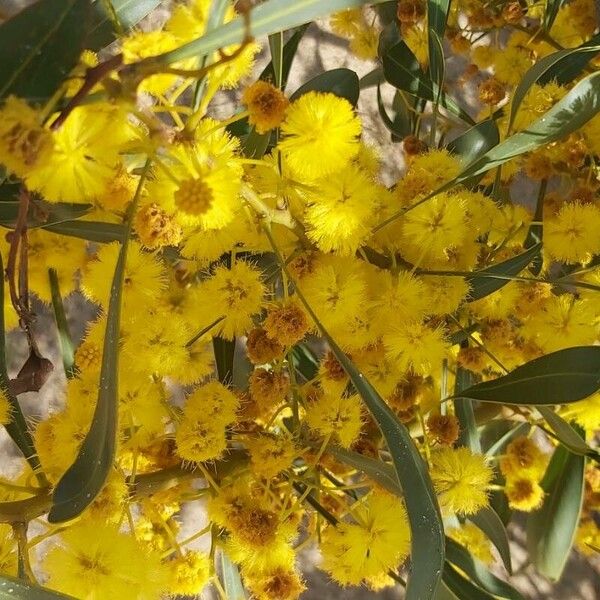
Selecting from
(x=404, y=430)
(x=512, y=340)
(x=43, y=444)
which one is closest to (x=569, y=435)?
(x=512, y=340)

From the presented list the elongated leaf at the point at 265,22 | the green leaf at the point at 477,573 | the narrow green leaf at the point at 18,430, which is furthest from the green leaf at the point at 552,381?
the narrow green leaf at the point at 18,430

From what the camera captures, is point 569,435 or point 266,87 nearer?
point 266,87

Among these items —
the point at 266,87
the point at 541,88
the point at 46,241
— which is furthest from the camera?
the point at 541,88

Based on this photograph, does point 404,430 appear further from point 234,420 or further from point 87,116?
point 87,116

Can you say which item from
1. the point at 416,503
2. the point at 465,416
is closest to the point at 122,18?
the point at 416,503

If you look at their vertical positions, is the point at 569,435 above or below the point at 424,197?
below

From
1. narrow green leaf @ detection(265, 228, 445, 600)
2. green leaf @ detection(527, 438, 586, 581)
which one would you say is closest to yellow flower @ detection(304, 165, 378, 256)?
narrow green leaf @ detection(265, 228, 445, 600)

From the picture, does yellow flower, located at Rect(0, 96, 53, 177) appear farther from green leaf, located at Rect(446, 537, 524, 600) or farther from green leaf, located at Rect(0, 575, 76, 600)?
green leaf, located at Rect(446, 537, 524, 600)
